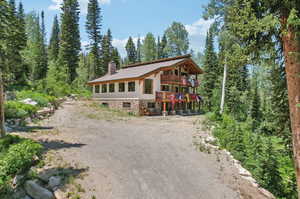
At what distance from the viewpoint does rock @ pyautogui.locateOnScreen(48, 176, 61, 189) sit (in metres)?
4.97

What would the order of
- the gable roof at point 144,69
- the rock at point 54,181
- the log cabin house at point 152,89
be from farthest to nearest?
the gable roof at point 144,69
the log cabin house at point 152,89
the rock at point 54,181

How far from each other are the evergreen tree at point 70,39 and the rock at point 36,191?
32.7 metres

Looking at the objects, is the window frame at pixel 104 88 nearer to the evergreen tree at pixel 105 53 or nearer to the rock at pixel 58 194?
the evergreen tree at pixel 105 53

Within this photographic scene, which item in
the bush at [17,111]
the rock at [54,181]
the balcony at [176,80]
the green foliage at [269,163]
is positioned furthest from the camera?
the balcony at [176,80]

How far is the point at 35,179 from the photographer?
5172 mm

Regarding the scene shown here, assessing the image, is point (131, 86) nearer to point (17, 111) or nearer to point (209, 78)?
point (17, 111)

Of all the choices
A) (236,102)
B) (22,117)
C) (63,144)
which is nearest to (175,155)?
(63,144)

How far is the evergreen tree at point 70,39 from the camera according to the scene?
3588cm

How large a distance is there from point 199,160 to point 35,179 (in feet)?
18.0

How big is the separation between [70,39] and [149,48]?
848 inches

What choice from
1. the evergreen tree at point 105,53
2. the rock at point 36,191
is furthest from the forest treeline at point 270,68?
the evergreen tree at point 105,53

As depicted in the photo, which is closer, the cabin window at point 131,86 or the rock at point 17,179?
the rock at point 17,179

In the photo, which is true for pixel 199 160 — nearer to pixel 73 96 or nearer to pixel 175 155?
pixel 175 155

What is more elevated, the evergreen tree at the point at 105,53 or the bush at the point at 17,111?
the evergreen tree at the point at 105,53
